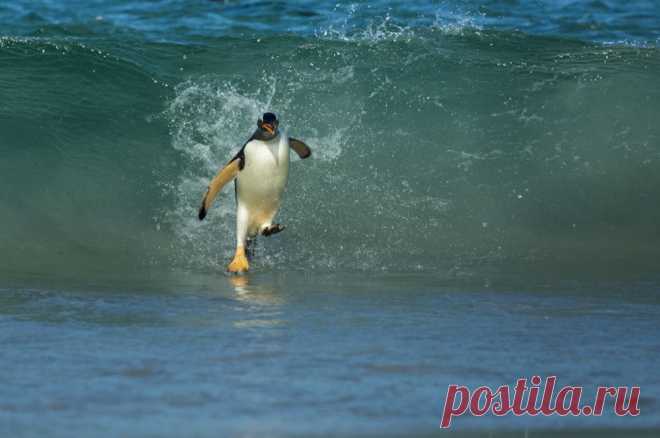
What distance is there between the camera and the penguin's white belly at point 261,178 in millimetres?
9391

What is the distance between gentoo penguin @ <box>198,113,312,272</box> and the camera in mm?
9383

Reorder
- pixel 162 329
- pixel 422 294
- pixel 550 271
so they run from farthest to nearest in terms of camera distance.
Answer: pixel 550 271, pixel 422 294, pixel 162 329

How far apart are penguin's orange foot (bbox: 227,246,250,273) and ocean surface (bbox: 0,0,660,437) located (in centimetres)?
12

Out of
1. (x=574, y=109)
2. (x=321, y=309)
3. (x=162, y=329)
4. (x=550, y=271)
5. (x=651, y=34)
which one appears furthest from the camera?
(x=651, y=34)

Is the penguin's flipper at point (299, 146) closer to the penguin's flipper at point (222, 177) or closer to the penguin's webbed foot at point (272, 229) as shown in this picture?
the penguin's flipper at point (222, 177)

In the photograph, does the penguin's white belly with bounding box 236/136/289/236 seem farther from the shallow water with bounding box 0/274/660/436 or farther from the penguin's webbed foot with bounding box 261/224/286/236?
the shallow water with bounding box 0/274/660/436

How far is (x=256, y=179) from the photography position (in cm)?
945

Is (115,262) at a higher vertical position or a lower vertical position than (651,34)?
lower

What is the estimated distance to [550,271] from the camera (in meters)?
9.12

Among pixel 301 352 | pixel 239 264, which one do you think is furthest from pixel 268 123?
pixel 301 352

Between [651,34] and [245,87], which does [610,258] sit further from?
[651,34]

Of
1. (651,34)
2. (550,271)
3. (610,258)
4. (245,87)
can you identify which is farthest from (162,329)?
(651,34)

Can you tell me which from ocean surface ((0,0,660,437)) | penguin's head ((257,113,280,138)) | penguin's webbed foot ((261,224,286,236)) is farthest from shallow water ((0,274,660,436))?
penguin's head ((257,113,280,138))

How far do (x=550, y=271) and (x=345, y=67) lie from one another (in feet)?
20.9
